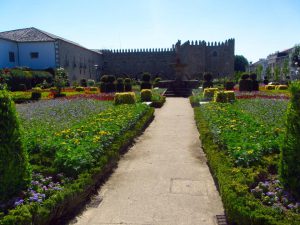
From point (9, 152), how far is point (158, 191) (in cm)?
208

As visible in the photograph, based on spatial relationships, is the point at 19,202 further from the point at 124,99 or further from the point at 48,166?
the point at 124,99

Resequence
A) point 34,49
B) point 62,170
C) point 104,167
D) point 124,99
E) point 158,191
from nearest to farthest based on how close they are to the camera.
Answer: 1. point 62,170
2. point 158,191
3. point 104,167
4. point 124,99
5. point 34,49

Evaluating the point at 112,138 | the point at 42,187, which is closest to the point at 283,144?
the point at 42,187

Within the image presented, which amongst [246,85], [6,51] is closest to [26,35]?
[6,51]

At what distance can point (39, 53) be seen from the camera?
114 ft

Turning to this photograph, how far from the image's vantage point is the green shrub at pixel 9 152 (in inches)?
135

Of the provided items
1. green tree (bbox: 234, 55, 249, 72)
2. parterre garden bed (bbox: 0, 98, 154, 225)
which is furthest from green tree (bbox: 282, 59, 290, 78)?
parterre garden bed (bbox: 0, 98, 154, 225)

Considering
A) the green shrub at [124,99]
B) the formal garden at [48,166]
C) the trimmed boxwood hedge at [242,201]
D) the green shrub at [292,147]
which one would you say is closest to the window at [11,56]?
the green shrub at [124,99]

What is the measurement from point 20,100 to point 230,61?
1447 inches

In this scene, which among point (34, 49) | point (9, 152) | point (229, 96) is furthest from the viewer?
point (34, 49)

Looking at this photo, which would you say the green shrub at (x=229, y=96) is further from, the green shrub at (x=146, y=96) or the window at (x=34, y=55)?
the window at (x=34, y=55)

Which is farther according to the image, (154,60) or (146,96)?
(154,60)

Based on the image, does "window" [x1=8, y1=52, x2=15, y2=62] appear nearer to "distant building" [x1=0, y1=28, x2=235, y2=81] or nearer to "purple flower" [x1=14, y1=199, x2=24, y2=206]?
"distant building" [x1=0, y1=28, x2=235, y2=81]

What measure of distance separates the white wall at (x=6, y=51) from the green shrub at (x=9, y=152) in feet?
101
